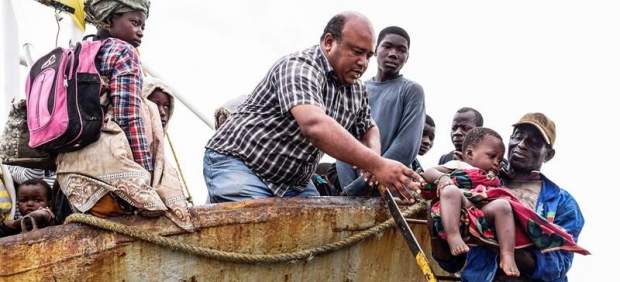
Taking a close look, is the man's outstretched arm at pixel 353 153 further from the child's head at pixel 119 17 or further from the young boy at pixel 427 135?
the young boy at pixel 427 135

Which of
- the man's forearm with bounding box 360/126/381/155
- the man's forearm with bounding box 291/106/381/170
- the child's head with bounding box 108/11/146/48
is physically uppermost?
the child's head with bounding box 108/11/146/48

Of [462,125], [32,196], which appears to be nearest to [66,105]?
[32,196]

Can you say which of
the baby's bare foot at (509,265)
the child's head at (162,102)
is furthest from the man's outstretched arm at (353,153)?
the child's head at (162,102)

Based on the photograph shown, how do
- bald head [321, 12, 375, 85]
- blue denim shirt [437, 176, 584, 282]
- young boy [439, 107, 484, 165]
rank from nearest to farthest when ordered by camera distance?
blue denim shirt [437, 176, 584, 282]
bald head [321, 12, 375, 85]
young boy [439, 107, 484, 165]

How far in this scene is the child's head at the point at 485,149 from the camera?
3.95 meters

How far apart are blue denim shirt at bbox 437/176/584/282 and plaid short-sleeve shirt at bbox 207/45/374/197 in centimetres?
95

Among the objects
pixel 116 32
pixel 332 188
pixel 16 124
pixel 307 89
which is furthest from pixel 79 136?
pixel 332 188

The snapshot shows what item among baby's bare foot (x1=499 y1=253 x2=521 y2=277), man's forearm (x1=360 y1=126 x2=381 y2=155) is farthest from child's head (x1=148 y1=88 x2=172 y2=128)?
baby's bare foot (x1=499 y1=253 x2=521 y2=277)

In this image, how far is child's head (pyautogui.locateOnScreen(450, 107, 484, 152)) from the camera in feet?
17.8

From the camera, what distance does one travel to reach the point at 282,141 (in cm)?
385

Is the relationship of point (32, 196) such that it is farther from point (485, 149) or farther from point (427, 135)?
point (485, 149)

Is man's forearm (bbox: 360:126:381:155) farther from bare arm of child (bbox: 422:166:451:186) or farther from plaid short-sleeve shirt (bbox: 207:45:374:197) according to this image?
bare arm of child (bbox: 422:166:451:186)

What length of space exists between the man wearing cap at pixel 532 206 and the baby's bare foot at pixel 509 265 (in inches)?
3.2

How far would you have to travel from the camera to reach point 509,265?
3354mm
